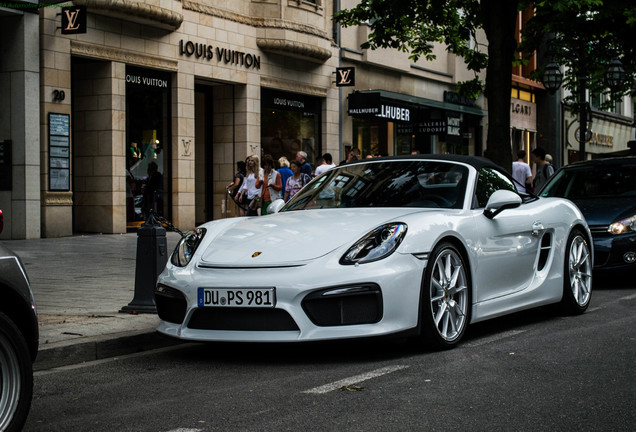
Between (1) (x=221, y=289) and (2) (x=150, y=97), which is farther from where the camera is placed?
(2) (x=150, y=97)

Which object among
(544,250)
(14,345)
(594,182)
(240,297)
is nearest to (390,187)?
(544,250)

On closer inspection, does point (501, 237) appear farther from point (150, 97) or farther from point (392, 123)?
point (392, 123)

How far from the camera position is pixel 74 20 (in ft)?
59.1

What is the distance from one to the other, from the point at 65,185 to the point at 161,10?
168 inches

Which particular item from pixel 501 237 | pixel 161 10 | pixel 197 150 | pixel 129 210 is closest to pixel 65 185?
Answer: pixel 129 210

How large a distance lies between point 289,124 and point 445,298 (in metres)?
19.9

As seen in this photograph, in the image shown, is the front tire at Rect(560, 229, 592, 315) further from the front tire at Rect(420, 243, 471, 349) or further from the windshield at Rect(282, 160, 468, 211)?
the front tire at Rect(420, 243, 471, 349)

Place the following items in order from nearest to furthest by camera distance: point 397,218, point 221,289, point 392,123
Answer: point 221,289 < point 397,218 < point 392,123

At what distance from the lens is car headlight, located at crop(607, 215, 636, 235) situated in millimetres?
10516

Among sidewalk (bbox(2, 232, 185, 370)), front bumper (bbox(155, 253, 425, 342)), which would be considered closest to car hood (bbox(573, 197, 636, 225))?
sidewalk (bbox(2, 232, 185, 370))

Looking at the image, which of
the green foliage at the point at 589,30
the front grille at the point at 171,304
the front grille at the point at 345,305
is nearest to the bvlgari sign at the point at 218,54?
the green foliage at the point at 589,30

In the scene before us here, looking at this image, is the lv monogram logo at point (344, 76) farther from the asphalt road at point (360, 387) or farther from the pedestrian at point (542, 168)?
the asphalt road at point (360, 387)

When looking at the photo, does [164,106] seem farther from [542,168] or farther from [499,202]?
[499,202]

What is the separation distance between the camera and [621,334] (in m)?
7.15
